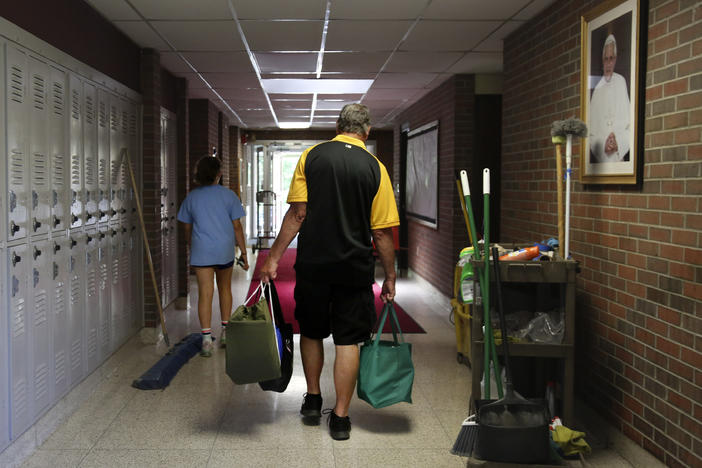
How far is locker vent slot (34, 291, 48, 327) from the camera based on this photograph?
3.25 m

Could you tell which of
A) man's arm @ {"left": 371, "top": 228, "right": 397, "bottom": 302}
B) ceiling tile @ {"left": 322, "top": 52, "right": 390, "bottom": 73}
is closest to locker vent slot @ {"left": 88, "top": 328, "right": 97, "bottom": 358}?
man's arm @ {"left": 371, "top": 228, "right": 397, "bottom": 302}

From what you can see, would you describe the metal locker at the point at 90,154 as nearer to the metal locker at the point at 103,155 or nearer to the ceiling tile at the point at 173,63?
the metal locker at the point at 103,155

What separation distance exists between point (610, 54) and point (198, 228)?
2.82 metres

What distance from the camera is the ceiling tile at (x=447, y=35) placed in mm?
4758

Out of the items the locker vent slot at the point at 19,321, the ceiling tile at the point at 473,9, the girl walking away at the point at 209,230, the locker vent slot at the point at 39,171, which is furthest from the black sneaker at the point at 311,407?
the ceiling tile at the point at 473,9

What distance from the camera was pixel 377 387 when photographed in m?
3.29

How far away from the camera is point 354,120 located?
3.33m

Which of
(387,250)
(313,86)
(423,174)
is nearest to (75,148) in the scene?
(387,250)

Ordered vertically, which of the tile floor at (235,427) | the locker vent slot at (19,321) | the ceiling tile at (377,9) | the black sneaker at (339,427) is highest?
the ceiling tile at (377,9)

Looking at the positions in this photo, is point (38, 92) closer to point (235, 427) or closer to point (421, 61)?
point (235, 427)

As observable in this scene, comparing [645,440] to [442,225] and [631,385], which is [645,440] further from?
[442,225]

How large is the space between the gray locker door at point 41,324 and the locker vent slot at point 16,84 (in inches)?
26.0

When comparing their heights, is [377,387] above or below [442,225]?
below

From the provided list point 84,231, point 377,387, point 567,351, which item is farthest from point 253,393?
point 567,351
